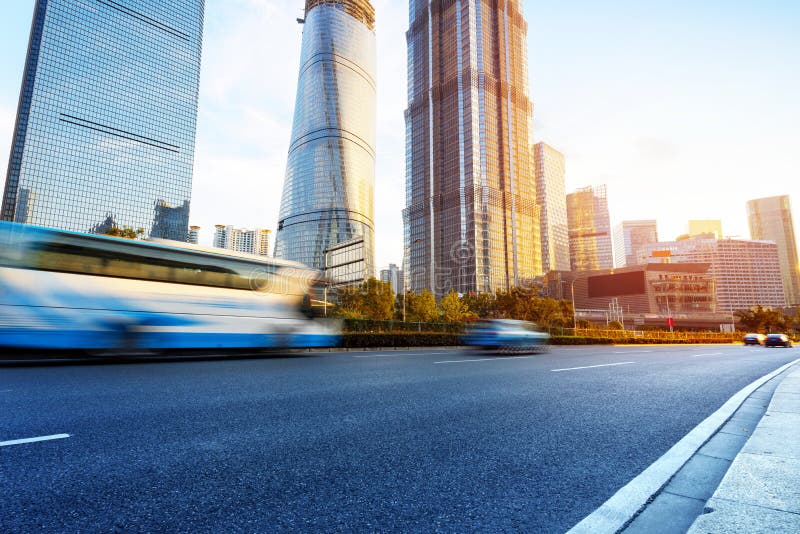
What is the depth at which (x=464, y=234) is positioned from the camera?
124062mm

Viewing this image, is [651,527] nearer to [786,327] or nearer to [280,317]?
[280,317]

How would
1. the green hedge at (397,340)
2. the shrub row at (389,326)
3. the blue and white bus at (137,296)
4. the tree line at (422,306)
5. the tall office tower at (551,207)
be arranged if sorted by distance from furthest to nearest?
1. the tall office tower at (551,207)
2. the tree line at (422,306)
3. the shrub row at (389,326)
4. the green hedge at (397,340)
5. the blue and white bus at (137,296)

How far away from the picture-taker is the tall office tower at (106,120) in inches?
3214

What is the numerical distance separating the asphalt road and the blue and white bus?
547cm

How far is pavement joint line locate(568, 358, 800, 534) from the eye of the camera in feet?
6.15

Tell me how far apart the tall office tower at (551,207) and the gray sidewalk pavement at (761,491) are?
168 m

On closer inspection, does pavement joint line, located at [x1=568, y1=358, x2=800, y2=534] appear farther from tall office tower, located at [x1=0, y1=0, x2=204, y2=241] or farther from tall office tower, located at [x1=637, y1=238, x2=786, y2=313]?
tall office tower, located at [x1=637, y1=238, x2=786, y2=313]

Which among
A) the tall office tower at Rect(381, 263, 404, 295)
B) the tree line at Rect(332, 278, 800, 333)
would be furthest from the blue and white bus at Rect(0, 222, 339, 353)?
the tall office tower at Rect(381, 263, 404, 295)

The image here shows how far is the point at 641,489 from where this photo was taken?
2.30 metres

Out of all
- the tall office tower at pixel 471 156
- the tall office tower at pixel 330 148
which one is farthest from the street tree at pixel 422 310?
the tall office tower at pixel 471 156

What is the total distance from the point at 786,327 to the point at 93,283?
11403cm

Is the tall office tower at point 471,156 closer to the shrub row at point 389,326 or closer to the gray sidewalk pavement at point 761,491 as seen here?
the shrub row at point 389,326

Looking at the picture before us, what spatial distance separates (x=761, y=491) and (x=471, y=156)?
433ft

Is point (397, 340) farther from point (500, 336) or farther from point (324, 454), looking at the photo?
point (324, 454)
